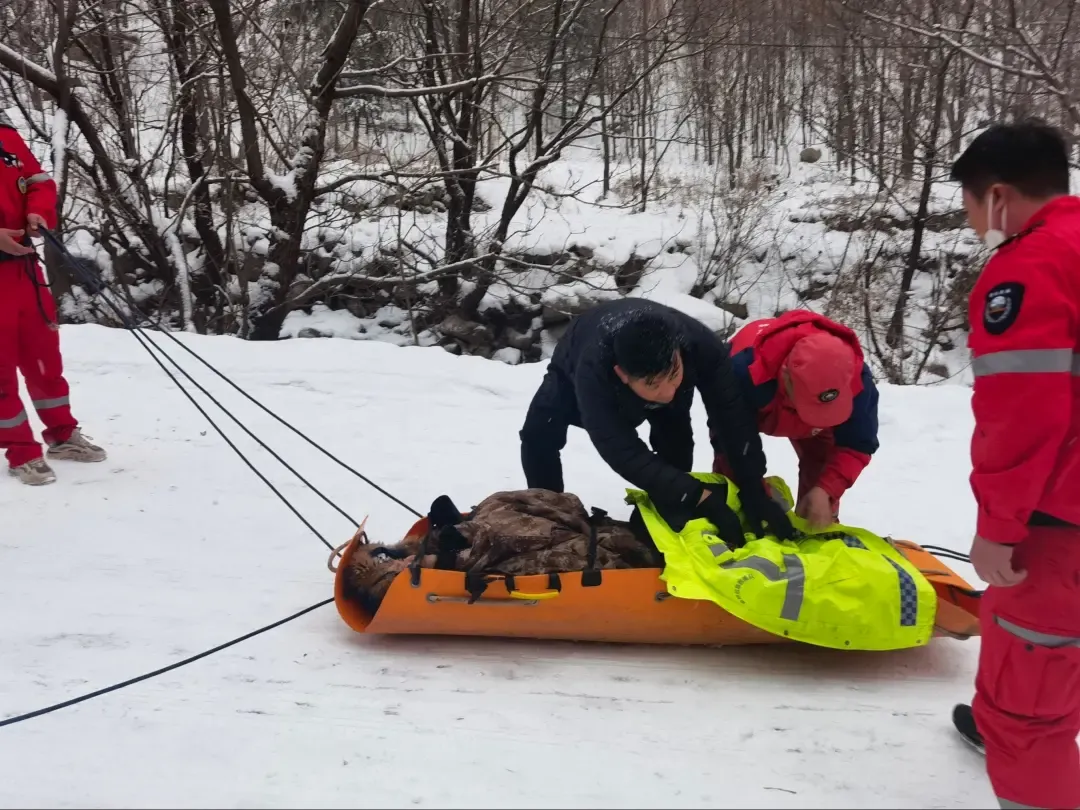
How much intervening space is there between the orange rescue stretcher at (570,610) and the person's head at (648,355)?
0.55m

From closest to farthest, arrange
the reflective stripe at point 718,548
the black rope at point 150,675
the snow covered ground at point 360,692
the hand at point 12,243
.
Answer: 1. the snow covered ground at point 360,692
2. the black rope at point 150,675
3. the reflective stripe at point 718,548
4. the hand at point 12,243

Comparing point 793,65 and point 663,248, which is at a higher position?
point 793,65

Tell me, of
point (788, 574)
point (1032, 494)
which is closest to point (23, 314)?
point (788, 574)

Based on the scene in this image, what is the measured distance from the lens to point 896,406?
13.3 feet

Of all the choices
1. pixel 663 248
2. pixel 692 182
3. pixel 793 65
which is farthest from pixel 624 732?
pixel 793 65

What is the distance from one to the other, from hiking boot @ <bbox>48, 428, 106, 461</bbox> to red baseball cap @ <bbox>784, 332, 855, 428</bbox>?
125 inches

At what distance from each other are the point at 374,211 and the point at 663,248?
14.7 ft

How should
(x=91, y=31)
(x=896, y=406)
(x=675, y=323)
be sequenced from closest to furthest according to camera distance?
(x=675, y=323) < (x=896, y=406) < (x=91, y=31)

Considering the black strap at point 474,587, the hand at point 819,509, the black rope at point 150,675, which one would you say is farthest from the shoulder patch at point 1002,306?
the black rope at point 150,675

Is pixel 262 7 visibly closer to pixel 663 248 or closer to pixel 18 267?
pixel 18 267

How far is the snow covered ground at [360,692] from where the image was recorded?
5.58 ft

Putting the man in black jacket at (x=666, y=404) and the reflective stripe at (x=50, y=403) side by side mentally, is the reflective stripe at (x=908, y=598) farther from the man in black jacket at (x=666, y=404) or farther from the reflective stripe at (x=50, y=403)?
the reflective stripe at (x=50, y=403)

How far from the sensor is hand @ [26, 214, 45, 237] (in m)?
3.06

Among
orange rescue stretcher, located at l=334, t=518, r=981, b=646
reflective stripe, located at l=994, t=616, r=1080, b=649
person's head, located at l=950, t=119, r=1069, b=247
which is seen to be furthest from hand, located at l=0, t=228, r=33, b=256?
reflective stripe, located at l=994, t=616, r=1080, b=649
